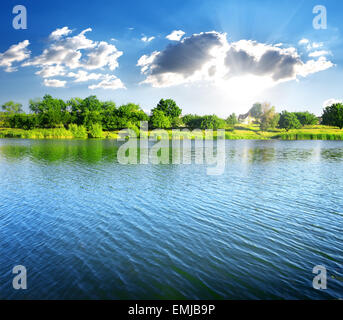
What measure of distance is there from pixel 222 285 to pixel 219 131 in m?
145

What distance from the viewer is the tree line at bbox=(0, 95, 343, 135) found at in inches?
5497

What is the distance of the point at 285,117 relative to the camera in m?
159

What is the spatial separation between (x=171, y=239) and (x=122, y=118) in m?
136

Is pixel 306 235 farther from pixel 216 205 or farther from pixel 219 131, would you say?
pixel 219 131

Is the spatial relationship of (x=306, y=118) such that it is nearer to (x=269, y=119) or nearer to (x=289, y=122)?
(x=289, y=122)

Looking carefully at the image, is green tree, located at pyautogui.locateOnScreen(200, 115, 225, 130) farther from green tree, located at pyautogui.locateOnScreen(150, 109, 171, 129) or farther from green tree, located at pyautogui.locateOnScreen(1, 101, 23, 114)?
green tree, located at pyautogui.locateOnScreen(1, 101, 23, 114)

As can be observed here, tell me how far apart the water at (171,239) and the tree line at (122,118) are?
341 feet

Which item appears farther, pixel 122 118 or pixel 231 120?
pixel 231 120

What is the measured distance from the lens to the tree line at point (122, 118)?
13962 centimetres

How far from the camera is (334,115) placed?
464 ft

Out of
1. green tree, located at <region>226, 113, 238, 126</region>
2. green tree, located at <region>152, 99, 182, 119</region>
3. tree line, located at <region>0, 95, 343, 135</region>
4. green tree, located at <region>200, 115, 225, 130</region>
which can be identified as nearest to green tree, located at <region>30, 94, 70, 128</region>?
tree line, located at <region>0, 95, 343, 135</region>

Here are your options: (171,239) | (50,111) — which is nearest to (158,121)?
(50,111)

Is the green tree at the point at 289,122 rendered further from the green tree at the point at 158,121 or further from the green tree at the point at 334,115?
the green tree at the point at 158,121
